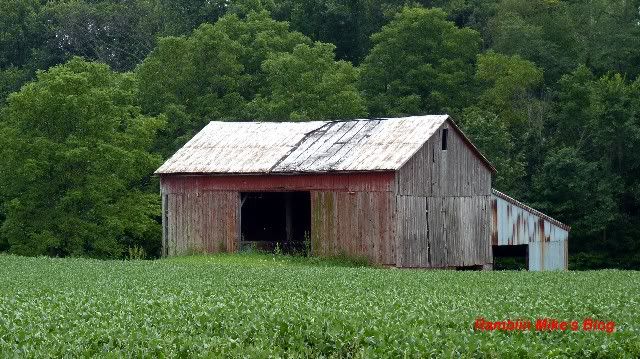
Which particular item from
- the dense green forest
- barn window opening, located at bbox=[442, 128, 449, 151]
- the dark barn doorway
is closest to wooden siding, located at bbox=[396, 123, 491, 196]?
barn window opening, located at bbox=[442, 128, 449, 151]

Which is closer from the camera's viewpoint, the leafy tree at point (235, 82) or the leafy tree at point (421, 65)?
the leafy tree at point (235, 82)

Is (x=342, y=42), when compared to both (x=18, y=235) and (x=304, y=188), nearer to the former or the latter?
(x=18, y=235)

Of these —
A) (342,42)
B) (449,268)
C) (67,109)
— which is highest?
(342,42)

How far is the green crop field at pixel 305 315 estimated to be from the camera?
1816cm

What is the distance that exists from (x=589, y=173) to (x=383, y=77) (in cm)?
1521

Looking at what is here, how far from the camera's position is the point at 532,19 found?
258ft

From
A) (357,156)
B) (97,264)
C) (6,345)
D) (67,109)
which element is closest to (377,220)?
(357,156)

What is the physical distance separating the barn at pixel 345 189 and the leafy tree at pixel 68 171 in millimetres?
6981

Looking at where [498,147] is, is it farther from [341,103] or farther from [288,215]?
[288,215]

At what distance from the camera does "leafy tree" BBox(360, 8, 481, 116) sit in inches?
2756

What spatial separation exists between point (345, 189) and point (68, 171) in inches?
667

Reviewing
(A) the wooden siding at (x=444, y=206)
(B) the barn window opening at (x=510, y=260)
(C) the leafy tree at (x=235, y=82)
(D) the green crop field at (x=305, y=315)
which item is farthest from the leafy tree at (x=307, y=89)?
(D) the green crop field at (x=305, y=315)

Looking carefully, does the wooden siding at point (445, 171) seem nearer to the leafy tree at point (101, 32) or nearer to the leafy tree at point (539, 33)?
the leafy tree at point (539, 33)

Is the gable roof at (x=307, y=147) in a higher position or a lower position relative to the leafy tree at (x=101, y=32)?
lower
